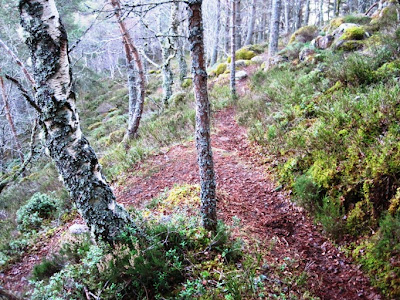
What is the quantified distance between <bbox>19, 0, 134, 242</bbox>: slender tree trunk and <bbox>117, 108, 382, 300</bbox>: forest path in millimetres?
1854

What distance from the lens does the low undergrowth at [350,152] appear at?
3.10 m

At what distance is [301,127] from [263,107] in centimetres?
267

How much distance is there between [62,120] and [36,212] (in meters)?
4.25

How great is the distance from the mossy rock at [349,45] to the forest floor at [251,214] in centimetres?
450

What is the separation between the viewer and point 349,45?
8.09 m

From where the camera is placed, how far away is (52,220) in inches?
232

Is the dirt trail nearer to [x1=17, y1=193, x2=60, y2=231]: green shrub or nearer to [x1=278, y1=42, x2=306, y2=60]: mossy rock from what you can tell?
[x1=17, y1=193, x2=60, y2=231]: green shrub

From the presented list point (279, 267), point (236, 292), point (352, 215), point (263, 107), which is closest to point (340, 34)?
point (263, 107)

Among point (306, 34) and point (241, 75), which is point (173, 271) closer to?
point (241, 75)

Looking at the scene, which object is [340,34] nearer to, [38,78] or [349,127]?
[349,127]

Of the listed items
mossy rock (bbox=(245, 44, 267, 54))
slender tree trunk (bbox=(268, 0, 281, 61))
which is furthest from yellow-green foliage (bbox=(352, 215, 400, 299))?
mossy rock (bbox=(245, 44, 267, 54))

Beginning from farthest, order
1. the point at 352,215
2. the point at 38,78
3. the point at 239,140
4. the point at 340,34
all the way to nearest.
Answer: the point at 340,34, the point at 239,140, the point at 352,215, the point at 38,78

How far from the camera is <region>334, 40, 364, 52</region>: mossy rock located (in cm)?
786

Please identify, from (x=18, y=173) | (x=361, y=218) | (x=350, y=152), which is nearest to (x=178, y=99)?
(x=350, y=152)
